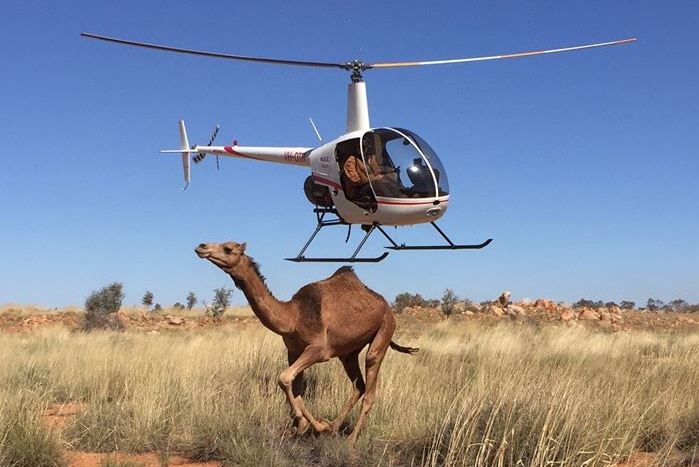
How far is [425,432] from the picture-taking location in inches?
300

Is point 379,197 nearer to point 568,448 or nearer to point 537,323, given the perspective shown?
point 568,448

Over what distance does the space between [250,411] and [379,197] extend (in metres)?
3.65

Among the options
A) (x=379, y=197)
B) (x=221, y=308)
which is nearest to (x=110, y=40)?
(x=379, y=197)

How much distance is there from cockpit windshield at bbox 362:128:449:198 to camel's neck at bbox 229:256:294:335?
121 inches

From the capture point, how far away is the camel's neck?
7.46 metres

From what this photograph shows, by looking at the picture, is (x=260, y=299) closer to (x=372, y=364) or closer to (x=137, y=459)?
(x=372, y=364)

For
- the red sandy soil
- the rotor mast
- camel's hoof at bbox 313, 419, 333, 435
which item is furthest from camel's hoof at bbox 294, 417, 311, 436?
the red sandy soil

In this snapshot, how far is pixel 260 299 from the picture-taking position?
7559mm

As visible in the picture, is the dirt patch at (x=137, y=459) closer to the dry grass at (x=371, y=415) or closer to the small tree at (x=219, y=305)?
the dry grass at (x=371, y=415)

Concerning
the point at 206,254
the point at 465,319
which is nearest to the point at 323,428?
the point at 206,254

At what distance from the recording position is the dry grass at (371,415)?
21.2 ft

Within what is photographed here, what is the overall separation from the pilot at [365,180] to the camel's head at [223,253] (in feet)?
10.6

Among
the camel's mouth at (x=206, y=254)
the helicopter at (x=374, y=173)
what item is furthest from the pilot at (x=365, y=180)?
the camel's mouth at (x=206, y=254)

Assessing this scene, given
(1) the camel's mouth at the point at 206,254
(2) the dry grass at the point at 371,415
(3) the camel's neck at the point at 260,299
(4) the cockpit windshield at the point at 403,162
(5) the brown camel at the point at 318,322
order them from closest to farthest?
1. (2) the dry grass at the point at 371,415
2. (1) the camel's mouth at the point at 206,254
3. (5) the brown camel at the point at 318,322
4. (3) the camel's neck at the point at 260,299
5. (4) the cockpit windshield at the point at 403,162
